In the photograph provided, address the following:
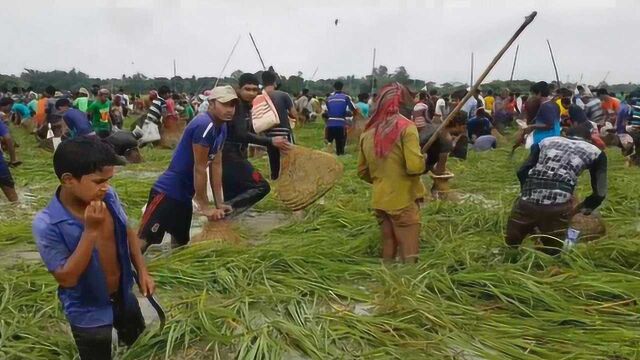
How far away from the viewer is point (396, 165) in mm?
3830

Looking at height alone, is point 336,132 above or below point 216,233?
above

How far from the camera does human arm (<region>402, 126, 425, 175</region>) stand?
12.2 ft

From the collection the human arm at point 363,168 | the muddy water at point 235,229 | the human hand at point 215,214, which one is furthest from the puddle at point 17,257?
the human arm at point 363,168

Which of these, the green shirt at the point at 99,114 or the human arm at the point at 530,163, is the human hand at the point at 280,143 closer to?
the human arm at the point at 530,163

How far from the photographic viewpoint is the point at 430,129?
4.60 m

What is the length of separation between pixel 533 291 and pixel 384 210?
101 cm

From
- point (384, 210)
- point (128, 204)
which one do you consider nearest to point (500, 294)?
point (384, 210)

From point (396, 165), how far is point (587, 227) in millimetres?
1625

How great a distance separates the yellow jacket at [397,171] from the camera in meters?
3.73

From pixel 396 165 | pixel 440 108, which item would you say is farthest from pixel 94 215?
pixel 440 108

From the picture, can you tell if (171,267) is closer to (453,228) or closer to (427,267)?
(427,267)

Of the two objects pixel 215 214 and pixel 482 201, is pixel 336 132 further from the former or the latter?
pixel 215 214

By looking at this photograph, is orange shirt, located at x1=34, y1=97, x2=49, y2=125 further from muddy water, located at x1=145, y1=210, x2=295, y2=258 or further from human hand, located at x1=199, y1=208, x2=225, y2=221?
human hand, located at x1=199, y1=208, x2=225, y2=221

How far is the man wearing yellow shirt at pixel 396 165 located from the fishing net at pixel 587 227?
126cm
